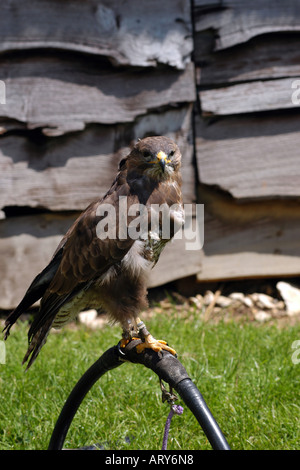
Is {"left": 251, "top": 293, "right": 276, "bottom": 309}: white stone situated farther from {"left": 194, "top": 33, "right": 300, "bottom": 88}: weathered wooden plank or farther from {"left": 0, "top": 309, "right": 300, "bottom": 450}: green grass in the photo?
{"left": 194, "top": 33, "right": 300, "bottom": 88}: weathered wooden plank

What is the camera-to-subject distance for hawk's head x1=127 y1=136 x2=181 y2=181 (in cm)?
251

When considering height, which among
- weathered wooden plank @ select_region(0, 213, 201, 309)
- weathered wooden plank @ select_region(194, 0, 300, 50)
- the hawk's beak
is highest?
weathered wooden plank @ select_region(194, 0, 300, 50)

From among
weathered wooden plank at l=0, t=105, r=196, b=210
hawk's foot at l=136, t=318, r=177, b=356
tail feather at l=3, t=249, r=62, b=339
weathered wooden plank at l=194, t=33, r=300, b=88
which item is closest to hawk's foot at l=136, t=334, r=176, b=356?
Result: hawk's foot at l=136, t=318, r=177, b=356

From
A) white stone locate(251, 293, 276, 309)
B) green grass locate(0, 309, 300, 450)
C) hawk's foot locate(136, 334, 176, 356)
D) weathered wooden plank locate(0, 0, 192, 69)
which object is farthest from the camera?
white stone locate(251, 293, 276, 309)

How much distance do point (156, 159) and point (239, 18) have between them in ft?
8.02

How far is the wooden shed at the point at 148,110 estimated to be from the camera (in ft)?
14.2

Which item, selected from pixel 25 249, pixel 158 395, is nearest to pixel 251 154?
pixel 25 249

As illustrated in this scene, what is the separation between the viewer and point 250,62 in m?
4.58

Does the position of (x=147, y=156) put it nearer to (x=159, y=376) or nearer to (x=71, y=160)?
(x=159, y=376)

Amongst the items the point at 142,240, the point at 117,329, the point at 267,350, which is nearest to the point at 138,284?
the point at 142,240

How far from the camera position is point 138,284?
2582 mm

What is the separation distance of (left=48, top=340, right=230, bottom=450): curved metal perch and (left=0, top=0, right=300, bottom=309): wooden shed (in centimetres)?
239

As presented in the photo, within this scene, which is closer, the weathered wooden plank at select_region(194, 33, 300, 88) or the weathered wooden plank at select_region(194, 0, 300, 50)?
the weathered wooden plank at select_region(194, 0, 300, 50)

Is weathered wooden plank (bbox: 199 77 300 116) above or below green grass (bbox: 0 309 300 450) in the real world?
above
